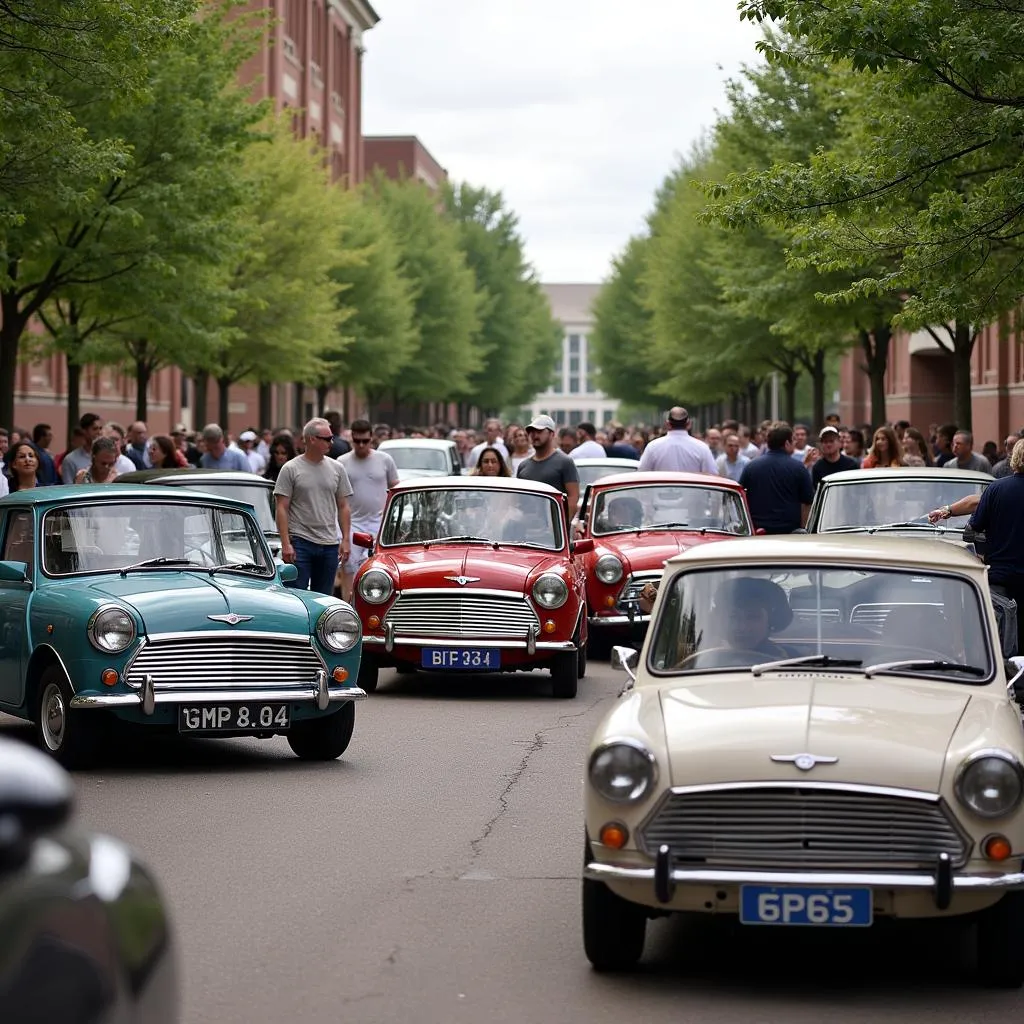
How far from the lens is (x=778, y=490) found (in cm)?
1798

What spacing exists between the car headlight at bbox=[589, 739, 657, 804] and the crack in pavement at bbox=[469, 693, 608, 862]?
2144 millimetres

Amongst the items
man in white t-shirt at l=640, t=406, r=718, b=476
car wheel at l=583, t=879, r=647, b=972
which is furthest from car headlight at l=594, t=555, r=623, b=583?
car wheel at l=583, t=879, r=647, b=972

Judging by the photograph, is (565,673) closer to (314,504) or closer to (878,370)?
(314,504)

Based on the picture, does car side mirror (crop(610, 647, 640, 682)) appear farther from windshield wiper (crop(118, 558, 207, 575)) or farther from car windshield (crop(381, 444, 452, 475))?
car windshield (crop(381, 444, 452, 475))

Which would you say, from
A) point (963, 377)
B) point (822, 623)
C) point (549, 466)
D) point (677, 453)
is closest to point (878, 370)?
point (963, 377)

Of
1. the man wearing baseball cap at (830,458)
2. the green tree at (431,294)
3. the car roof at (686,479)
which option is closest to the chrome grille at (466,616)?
the car roof at (686,479)

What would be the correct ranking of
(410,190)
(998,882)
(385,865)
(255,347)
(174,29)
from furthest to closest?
(410,190), (255,347), (174,29), (385,865), (998,882)

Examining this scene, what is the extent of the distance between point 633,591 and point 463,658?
2667 millimetres

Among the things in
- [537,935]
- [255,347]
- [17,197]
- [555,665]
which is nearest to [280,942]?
[537,935]

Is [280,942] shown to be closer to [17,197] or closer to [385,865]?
[385,865]

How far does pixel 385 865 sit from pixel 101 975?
4.92 m

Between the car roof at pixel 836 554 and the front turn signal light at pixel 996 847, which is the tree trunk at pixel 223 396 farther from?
the front turn signal light at pixel 996 847

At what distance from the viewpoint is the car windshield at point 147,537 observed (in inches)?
435

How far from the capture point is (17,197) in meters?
19.5
